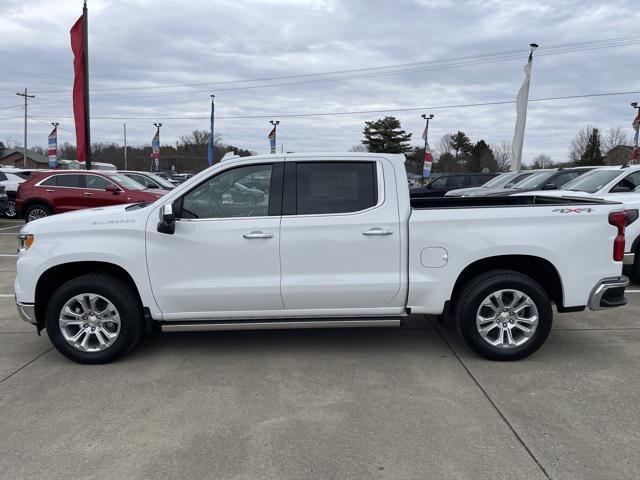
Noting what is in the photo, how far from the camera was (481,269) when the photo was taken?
15.3ft

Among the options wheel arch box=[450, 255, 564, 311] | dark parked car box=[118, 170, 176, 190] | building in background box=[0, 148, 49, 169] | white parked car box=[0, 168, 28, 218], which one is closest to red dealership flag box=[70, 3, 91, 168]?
dark parked car box=[118, 170, 176, 190]

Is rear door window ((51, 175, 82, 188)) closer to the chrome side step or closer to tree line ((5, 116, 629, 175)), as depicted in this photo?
the chrome side step

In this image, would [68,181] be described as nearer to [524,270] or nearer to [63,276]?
Answer: [63,276]

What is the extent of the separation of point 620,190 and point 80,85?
15.4 m

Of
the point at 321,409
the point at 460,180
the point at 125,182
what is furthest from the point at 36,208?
the point at 460,180

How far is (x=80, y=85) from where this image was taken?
53.5 feet

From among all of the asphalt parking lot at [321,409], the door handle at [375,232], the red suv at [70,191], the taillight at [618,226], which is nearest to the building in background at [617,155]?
the red suv at [70,191]

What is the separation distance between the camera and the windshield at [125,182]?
13.5m

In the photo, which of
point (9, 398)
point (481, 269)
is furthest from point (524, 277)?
point (9, 398)

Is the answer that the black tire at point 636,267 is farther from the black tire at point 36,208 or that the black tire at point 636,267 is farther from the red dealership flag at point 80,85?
the red dealership flag at point 80,85

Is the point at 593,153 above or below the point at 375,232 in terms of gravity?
above

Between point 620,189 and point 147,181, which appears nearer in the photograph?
point 620,189

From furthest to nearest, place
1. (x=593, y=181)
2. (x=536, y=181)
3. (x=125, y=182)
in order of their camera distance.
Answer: (x=536, y=181)
(x=125, y=182)
(x=593, y=181)

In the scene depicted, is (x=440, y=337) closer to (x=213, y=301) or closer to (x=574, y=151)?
(x=213, y=301)
